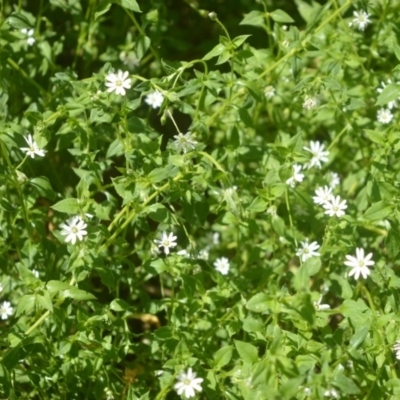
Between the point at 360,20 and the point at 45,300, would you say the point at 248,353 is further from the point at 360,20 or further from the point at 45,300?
the point at 360,20

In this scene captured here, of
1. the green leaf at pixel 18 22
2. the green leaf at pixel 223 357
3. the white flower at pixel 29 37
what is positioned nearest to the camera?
the green leaf at pixel 223 357

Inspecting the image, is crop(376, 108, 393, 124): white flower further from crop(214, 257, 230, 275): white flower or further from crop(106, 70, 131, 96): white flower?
crop(106, 70, 131, 96): white flower

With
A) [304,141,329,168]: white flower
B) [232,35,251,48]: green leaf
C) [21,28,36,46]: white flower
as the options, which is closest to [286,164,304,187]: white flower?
[304,141,329,168]: white flower

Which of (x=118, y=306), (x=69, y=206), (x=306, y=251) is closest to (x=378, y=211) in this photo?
(x=306, y=251)

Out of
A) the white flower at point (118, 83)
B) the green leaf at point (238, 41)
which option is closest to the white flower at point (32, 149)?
the white flower at point (118, 83)

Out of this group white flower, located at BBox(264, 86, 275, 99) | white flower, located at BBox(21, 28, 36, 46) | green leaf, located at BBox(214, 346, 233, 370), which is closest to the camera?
green leaf, located at BBox(214, 346, 233, 370)

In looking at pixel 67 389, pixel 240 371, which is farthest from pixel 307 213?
pixel 67 389

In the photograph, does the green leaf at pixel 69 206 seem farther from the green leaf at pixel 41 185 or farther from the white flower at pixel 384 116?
the white flower at pixel 384 116

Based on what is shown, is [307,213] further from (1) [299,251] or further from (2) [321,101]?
(2) [321,101]
